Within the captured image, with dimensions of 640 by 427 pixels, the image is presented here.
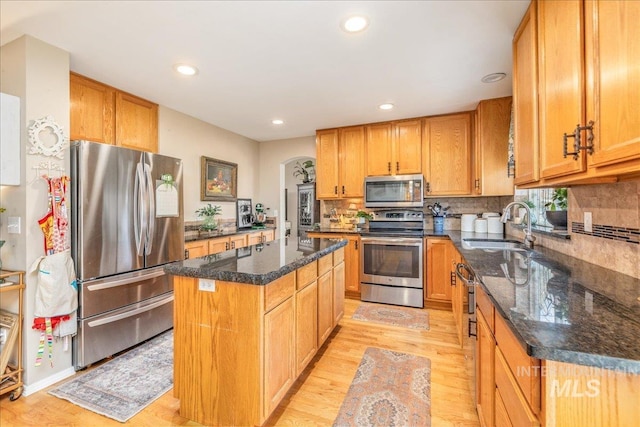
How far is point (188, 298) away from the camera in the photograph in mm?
1668

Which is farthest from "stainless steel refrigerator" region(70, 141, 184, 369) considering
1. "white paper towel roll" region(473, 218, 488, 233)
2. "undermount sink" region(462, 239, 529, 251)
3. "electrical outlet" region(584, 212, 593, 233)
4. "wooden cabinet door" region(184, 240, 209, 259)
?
"white paper towel roll" region(473, 218, 488, 233)

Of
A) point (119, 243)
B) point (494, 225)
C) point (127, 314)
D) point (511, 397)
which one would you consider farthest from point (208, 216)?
point (511, 397)

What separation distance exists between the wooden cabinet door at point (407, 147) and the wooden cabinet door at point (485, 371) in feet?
8.71

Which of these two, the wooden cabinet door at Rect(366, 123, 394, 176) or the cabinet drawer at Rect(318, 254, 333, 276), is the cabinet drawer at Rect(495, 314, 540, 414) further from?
the wooden cabinet door at Rect(366, 123, 394, 176)

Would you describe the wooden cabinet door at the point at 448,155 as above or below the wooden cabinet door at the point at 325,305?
above

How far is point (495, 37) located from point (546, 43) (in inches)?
27.9

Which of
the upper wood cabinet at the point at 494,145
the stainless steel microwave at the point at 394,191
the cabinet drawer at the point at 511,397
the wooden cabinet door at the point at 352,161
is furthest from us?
the wooden cabinet door at the point at 352,161

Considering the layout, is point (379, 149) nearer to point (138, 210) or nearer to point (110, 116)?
point (138, 210)

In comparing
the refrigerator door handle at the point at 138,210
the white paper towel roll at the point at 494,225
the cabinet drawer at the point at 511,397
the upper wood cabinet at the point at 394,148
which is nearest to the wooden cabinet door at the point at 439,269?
the white paper towel roll at the point at 494,225

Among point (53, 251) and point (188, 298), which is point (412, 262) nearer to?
point (188, 298)

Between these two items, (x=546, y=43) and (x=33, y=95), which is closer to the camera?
(x=546, y=43)

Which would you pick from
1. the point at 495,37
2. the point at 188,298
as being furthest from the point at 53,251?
the point at 495,37

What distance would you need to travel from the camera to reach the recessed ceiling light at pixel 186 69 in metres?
2.48

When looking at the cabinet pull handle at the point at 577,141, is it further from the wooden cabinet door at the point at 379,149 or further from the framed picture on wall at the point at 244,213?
the framed picture on wall at the point at 244,213
